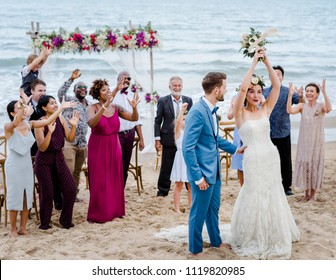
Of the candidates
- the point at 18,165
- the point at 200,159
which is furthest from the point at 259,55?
the point at 18,165

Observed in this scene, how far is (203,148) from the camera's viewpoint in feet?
17.9

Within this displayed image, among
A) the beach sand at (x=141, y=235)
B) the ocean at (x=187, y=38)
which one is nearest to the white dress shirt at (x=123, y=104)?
the beach sand at (x=141, y=235)

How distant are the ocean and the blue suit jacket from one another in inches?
66.7

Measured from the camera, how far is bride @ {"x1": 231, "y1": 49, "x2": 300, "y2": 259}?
5.75 m

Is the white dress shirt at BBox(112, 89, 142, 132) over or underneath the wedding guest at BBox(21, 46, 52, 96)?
underneath

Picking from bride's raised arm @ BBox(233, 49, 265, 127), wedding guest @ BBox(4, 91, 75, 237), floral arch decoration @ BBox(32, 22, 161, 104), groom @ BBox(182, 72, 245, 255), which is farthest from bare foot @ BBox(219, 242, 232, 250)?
floral arch decoration @ BBox(32, 22, 161, 104)

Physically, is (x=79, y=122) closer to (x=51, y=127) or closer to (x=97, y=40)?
(x=51, y=127)

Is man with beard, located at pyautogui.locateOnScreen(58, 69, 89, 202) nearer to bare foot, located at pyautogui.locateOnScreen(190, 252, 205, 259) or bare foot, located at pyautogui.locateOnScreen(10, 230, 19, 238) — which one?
bare foot, located at pyautogui.locateOnScreen(10, 230, 19, 238)

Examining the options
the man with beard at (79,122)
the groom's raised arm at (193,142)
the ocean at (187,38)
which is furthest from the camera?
the ocean at (187,38)

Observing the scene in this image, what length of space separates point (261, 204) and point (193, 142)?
3.13ft

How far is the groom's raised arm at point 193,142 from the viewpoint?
5.34 meters

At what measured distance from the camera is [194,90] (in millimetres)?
21797

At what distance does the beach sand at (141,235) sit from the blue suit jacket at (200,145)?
2.76 ft

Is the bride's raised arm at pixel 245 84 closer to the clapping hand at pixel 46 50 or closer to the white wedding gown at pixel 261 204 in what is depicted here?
the white wedding gown at pixel 261 204
